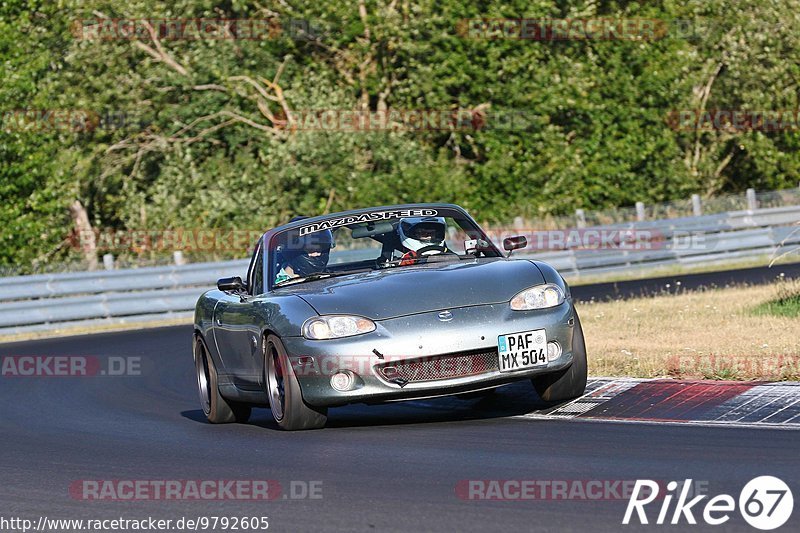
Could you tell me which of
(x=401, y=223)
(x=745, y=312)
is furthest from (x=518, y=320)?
(x=745, y=312)

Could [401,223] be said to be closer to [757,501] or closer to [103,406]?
[103,406]

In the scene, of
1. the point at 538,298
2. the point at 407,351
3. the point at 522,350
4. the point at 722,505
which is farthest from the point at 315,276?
the point at 722,505

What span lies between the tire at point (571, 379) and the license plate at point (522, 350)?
325 mm

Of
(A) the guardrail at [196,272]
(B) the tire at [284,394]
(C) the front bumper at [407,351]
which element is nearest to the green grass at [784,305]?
(C) the front bumper at [407,351]

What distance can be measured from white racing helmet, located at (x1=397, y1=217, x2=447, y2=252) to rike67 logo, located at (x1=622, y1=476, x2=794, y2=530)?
4.21 meters

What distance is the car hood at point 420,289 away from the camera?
876 cm

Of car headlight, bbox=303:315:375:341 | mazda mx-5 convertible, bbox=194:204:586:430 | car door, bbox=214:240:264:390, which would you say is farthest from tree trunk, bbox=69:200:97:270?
car headlight, bbox=303:315:375:341

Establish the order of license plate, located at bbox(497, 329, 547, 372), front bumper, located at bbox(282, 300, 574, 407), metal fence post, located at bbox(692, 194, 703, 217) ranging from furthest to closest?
metal fence post, located at bbox(692, 194, 703, 217)
license plate, located at bbox(497, 329, 547, 372)
front bumper, located at bbox(282, 300, 574, 407)

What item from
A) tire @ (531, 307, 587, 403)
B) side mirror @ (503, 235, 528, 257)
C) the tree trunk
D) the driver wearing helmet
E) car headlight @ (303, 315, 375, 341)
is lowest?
the tree trunk

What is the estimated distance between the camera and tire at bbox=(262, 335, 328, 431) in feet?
29.3

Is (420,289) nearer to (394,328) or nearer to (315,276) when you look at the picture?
(394,328)

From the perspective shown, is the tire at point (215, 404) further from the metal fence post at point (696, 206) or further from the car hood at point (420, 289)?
the metal fence post at point (696, 206)

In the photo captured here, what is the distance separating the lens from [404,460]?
7.61 meters

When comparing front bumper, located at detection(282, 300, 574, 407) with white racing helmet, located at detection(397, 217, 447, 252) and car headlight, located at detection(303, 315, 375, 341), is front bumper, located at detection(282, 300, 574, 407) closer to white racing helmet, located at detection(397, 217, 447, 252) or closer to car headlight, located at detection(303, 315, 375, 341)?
car headlight, located at detection(303, 315, 375, 341)
